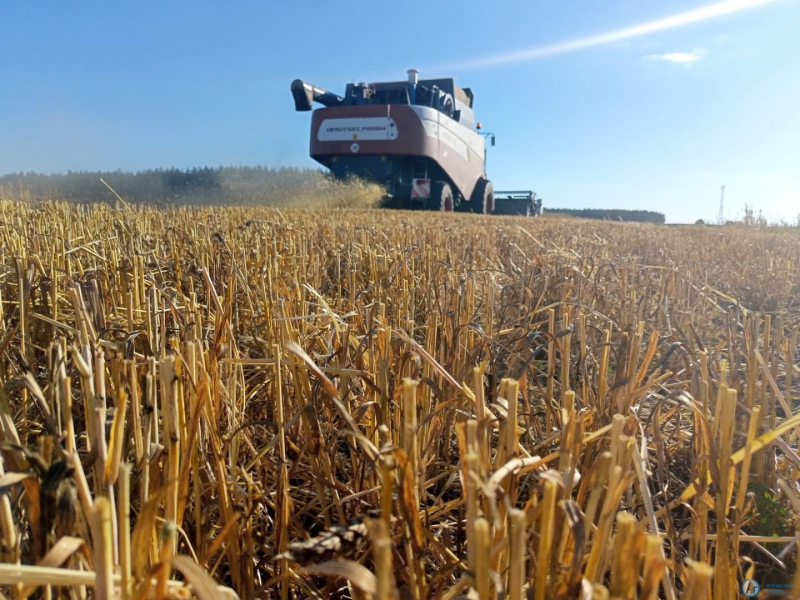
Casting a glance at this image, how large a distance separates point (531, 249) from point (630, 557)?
10.3 ft

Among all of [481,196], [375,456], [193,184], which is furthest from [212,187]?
[375,456]

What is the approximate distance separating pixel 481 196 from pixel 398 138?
351cm

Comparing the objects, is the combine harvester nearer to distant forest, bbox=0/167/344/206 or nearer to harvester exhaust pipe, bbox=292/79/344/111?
harvester exhaust pipe, bbox=292/79/344/111

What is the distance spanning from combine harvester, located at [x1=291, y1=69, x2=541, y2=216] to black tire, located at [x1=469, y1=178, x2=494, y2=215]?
681 mm

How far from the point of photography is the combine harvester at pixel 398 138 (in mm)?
10008

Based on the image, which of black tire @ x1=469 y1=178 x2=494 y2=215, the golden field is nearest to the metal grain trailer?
black tire @ x1=469 y1=178 x2=494 y2=215

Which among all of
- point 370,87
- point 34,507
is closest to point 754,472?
point 34,507

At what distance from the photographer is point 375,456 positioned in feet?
1.98

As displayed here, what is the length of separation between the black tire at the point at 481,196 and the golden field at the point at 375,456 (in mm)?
11004

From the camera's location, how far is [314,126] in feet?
34.4

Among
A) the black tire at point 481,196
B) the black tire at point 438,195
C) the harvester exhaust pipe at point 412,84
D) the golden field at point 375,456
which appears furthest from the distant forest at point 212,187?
the golden field at point 375,456

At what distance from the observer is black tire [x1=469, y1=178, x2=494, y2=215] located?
12.8 m

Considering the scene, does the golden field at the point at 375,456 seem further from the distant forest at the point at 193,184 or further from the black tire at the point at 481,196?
the black tire at the point at 481,196

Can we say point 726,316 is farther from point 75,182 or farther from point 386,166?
point 75,182
